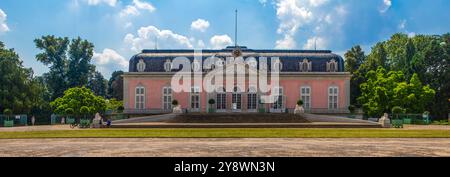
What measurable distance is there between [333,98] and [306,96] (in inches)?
119

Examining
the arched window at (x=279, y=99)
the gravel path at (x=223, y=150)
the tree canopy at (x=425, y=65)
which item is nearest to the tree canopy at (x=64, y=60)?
the arched window at (x=279, y=99)

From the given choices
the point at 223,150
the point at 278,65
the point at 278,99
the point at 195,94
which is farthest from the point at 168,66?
the point at 223,150

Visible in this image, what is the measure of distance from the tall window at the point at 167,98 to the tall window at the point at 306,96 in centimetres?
1461

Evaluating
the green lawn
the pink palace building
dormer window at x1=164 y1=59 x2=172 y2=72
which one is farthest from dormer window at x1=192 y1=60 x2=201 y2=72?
the green lawn

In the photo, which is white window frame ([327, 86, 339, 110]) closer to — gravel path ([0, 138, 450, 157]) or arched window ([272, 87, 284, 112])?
arched window ([272, 87, 284, 112])

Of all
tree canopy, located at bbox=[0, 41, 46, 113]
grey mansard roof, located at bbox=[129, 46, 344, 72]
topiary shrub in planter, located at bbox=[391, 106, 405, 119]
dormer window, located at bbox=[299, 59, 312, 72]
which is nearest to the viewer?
topiary shrub in planter, located at bbox=[391, 106, 405, 119]

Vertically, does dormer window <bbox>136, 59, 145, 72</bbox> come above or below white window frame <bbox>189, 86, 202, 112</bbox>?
above

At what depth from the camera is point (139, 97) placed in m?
55.7

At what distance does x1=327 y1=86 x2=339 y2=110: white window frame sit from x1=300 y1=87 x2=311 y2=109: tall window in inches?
86.9

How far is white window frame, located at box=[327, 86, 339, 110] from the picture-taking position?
55406mm

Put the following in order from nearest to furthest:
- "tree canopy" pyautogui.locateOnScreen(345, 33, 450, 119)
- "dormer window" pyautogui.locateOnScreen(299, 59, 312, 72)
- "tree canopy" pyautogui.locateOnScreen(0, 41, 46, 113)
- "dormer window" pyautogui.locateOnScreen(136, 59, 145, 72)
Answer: "tree canopy" pyautogui.locateOnScreen(0, 41, 46, 113) → "dormer window" pyautogui.locateOnScreen(299, 59, 312, 72) → "dormer window" pyautogui.locateOnScreen(136, 59, 145, 72) → "tree canopy" pyautogui.locateOnScreen(345, 33, 450, 119)

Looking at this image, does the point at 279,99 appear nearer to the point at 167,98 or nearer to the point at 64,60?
the point at 167,98
